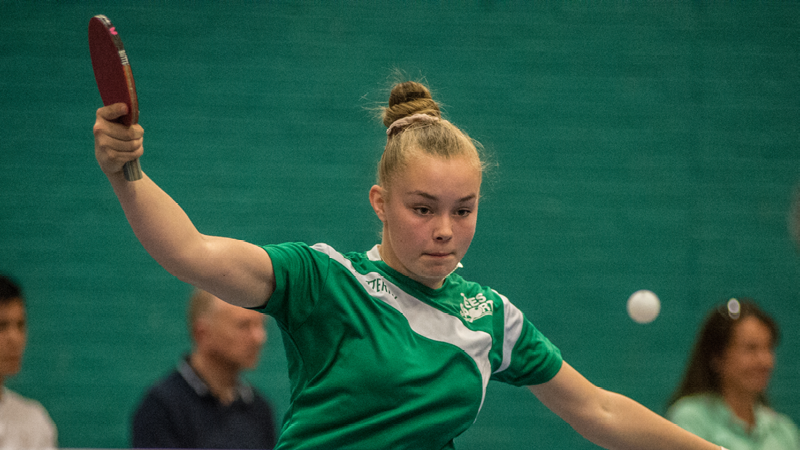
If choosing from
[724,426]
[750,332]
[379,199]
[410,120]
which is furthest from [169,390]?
[750,332]

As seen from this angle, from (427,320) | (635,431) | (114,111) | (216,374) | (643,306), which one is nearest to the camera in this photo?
(114,111)

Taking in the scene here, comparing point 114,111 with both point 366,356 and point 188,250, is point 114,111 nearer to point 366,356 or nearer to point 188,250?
point 188,250

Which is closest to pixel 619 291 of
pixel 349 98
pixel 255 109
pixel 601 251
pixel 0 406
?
pixel 601 251

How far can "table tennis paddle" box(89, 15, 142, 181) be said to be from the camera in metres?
1.08

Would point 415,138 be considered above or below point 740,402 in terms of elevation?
above

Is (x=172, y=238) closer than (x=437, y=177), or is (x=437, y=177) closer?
(x=172, y=238)

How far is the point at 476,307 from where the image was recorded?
5.36 feet

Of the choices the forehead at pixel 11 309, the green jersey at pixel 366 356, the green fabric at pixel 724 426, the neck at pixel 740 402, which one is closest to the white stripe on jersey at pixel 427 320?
the green jersey at pixel 366 356

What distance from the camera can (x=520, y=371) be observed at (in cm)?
172

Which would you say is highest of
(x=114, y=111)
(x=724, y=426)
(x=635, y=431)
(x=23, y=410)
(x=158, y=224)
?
(x=114, y=111)

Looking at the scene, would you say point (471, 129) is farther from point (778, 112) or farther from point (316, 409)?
point (316, 409)

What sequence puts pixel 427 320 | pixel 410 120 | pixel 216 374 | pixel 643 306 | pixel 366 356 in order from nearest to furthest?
pixel 366 356
pixel 427 320
pixel 410 120
pixel 216 374
pixel 643 306

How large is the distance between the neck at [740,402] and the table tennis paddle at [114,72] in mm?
2347

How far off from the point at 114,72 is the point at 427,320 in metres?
0.77
